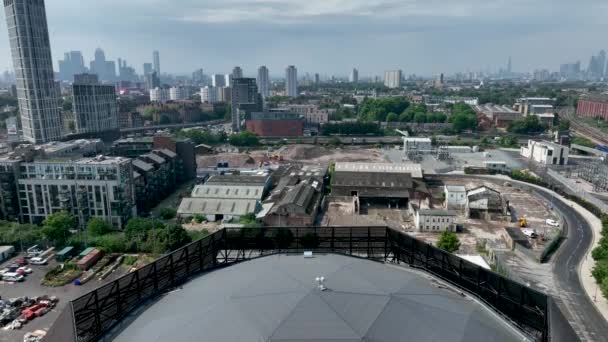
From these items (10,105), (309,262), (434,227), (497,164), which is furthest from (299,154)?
(10,105)

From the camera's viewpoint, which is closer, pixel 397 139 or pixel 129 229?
pixel 129 229

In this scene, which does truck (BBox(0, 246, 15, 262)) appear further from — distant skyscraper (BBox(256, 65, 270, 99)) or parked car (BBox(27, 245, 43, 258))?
distant skyscraper (BBox(256, 65, 270, 99))

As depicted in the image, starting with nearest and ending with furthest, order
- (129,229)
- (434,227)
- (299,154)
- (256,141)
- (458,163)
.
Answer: (129,229) → (434,227) → (458,163) → (299,154) → (256,141)

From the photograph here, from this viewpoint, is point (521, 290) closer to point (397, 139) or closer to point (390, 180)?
point (390, 180)

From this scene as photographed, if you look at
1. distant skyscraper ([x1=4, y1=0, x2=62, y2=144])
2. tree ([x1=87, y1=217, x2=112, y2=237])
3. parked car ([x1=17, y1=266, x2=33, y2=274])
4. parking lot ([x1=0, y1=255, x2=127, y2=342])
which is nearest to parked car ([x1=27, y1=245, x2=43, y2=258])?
parking lot ([x1=0, y1=255, x2=127, y2=342])

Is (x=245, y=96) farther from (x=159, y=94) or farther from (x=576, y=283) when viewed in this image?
(x=576, y=283)
